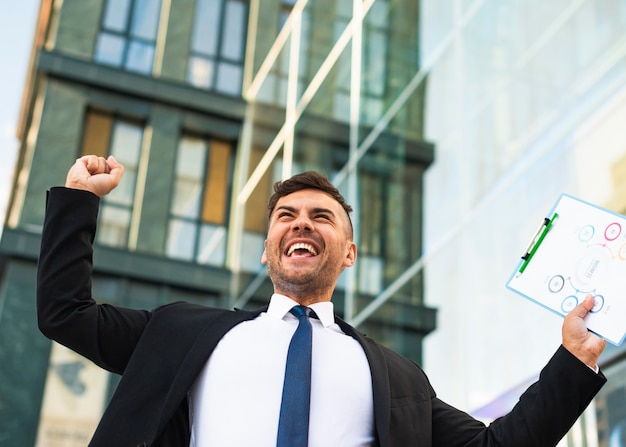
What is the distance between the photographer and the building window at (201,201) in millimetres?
16328

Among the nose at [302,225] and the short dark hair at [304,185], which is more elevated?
the short dark hair at [304,185]

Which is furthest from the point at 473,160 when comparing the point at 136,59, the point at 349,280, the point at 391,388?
the point at 136,59

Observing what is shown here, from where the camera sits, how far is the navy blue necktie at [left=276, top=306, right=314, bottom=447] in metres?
2.48

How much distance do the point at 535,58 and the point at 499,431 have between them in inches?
223

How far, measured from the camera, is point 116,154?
16.8 meters

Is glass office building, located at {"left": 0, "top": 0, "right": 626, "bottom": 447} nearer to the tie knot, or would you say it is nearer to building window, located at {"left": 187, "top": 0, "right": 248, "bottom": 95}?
building window, located at {"left": 187, "top": 0, "right": 248, "bottom": 95}

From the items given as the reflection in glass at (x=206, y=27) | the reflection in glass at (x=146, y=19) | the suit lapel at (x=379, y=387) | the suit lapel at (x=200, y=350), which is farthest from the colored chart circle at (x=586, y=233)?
the reflection in glass at (x=206, y=27)

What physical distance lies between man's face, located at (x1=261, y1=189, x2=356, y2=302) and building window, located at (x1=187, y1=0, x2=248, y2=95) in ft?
48.3

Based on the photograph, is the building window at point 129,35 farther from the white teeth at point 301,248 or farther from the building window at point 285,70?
the white teeth at point 301,248

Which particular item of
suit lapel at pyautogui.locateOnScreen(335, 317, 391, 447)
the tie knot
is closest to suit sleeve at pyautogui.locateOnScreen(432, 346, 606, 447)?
suit lapel at pyautogui.locateOnScreen(335, 317, 391, 447)

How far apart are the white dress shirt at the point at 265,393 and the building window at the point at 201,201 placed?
1349 centimetres

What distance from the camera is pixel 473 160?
8.77 metres

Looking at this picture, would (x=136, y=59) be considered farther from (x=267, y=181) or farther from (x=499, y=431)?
(x=499, y=431)

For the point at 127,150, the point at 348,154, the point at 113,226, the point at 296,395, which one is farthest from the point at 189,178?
the point at 296,395
